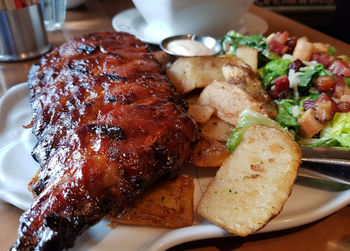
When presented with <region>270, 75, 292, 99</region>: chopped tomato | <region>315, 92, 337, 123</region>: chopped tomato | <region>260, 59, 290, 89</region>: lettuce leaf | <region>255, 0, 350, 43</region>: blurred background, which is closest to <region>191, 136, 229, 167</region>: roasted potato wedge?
<region>315, 92, 337, 123</region>: chopped tomato

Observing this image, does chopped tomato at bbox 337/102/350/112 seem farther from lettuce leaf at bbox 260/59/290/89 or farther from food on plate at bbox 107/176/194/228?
food on plate at bbox 107/176/194/228

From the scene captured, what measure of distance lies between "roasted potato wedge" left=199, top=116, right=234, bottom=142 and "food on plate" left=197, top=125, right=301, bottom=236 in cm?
28

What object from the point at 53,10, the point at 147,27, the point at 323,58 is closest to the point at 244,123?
the point at 323,58

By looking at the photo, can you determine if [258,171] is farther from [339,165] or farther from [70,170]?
[70,170]

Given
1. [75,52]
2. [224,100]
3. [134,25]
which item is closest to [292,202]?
→ [224,100]

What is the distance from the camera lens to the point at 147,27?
11.6 ft

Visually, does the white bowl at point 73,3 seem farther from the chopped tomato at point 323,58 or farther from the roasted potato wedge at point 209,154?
the roasted potato wedge at point 209,154

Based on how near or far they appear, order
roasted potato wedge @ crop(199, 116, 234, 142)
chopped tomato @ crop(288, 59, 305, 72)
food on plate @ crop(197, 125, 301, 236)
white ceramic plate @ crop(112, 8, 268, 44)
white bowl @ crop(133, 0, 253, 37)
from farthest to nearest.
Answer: white ceramic plate @ crop(112, 8, 268, 44)
white bowl @ crop(133, 0, 253, 37)
chopped tomato @ crop(288, 59, 305, 72)
roasted potato wedge @ crop(199, 116, 234, 142)
food on plate @ crop(197, 125, 301, 236)

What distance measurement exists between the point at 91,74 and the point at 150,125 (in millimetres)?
663

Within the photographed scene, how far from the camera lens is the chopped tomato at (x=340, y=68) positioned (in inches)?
87.8

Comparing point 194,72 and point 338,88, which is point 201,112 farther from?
point 338,88

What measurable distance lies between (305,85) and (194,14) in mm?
1461

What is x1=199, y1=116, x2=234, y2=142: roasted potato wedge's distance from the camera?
5.84 feet

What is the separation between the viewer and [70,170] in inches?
45.8
